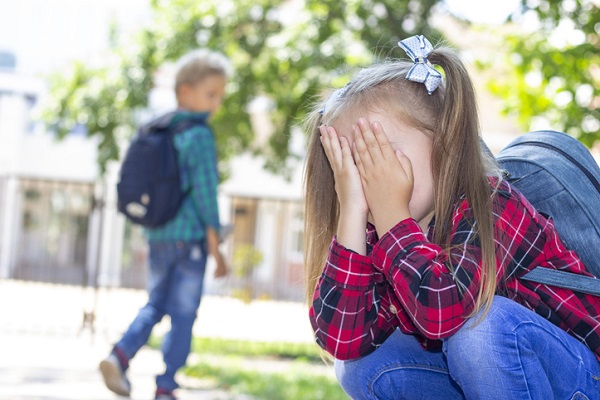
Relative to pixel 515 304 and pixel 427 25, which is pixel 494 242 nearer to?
pixel 515 304

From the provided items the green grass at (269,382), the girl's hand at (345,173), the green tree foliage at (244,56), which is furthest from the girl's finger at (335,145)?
the green tree foliage at (244,56)

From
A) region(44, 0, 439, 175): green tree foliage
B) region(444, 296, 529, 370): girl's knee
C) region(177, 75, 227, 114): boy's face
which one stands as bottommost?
region(444, 296, 529, 370): girl's knee

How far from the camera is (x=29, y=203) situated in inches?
968

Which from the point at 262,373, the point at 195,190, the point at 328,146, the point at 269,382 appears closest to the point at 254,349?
the point at 262,373

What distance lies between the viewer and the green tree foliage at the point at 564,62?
592 cm

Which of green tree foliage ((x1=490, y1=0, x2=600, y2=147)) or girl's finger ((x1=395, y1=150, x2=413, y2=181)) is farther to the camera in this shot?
green tree foliage ((x1=490, y1=0, x2=600, y2=147))

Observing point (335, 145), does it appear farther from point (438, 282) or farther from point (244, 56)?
point (244, 56)

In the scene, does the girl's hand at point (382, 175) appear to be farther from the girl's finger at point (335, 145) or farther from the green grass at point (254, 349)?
the green grass at point (254, 349)

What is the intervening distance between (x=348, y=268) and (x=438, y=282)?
0.25 metres

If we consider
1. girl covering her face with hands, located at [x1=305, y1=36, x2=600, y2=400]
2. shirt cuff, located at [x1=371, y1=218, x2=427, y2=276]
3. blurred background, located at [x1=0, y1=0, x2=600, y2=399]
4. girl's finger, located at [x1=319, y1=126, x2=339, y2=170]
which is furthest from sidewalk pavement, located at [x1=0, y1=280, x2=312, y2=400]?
shirt cuff, located at [x1=371, y1=218, x2=427, y2=276]

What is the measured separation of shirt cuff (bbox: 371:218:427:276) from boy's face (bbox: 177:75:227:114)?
289cm

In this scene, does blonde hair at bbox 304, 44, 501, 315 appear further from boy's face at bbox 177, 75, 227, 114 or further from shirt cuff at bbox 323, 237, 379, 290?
boy's face at bbox 177, 75, 227, 114

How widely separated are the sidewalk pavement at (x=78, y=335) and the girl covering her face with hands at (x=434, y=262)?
1995 mm

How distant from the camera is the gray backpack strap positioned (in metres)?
2.20
